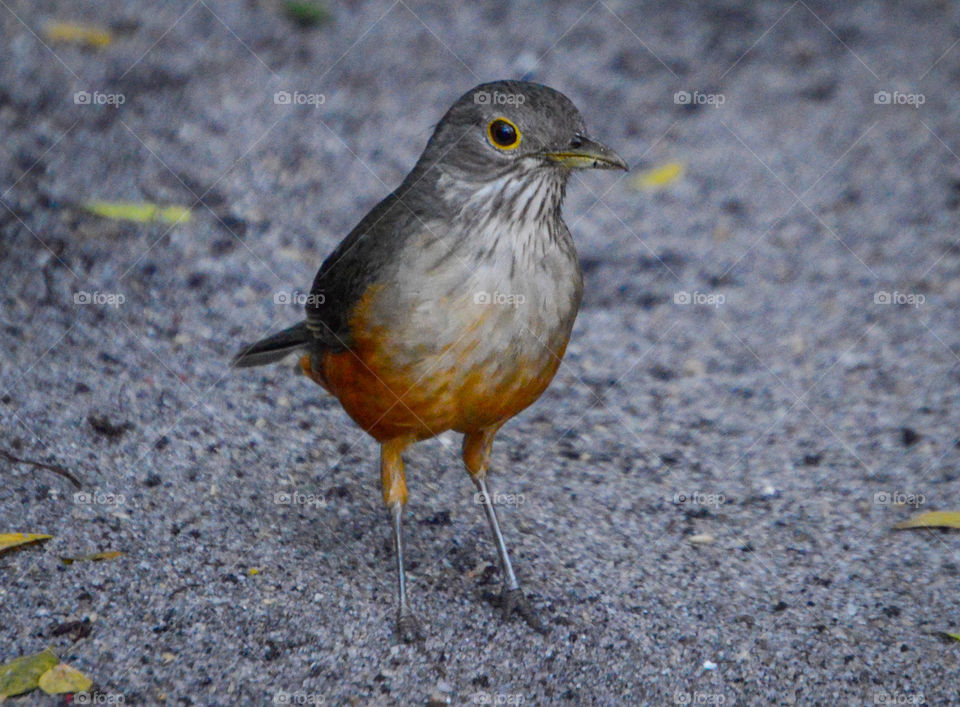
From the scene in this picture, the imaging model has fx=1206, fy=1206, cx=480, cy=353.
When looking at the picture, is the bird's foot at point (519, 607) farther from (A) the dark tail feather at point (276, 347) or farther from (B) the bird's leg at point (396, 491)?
(A) the dark tail feather at point (276, 347)

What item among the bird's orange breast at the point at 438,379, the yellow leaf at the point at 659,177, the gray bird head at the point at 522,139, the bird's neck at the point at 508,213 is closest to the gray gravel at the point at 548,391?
the yellow leaf at the point at 659,177

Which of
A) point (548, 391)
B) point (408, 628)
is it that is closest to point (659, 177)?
point (548, 391)

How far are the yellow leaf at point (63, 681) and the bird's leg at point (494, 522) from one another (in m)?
1.75

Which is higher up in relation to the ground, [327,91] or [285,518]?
[327,91]

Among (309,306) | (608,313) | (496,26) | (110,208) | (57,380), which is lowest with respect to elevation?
(57,380)

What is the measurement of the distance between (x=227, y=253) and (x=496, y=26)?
14.2 feet

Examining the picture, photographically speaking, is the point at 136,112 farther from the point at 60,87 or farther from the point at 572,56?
the point at 572,56

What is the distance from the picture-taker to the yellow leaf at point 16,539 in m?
4.94

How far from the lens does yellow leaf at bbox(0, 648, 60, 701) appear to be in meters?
4.23

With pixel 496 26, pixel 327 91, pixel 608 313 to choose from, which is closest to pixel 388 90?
pixel 327 91

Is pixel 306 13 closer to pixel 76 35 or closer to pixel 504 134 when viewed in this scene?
pixel 76 35

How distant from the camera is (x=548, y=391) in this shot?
7176 millimetres

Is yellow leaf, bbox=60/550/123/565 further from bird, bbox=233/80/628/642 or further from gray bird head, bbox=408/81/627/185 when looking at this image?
gray bird head, bbox=408/81/627/185

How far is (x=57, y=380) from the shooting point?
630 cm
